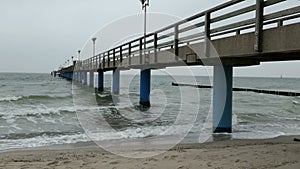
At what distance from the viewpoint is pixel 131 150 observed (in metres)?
8.14

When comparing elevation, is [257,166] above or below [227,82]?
below

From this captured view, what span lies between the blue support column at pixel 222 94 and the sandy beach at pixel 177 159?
2.09 metres

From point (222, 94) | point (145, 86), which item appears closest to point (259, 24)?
point (222, 94)

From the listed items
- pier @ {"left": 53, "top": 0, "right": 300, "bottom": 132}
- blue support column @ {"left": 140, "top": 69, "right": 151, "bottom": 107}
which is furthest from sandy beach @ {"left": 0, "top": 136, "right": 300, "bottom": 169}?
blue support column @ {"left": 140, "top": 69, "right": 151, "bottom": 107}

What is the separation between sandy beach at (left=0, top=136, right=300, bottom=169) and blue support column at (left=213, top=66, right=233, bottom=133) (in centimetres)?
209

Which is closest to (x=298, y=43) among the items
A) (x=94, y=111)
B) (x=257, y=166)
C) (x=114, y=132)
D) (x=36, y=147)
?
(x=257, y=166)

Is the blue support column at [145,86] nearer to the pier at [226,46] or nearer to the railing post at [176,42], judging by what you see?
the pier at [226,46]

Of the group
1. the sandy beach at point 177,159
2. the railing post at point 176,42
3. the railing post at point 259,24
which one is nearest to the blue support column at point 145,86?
the railing post at point 176,42

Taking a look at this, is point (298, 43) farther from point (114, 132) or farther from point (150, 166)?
point (114, 132)

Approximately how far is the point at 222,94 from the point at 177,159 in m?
4.02

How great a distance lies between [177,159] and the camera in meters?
A: 6.90

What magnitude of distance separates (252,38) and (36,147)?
6.09 metres

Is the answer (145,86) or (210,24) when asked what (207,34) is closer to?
(210,24)

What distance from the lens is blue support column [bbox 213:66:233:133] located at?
1043 centimetres
